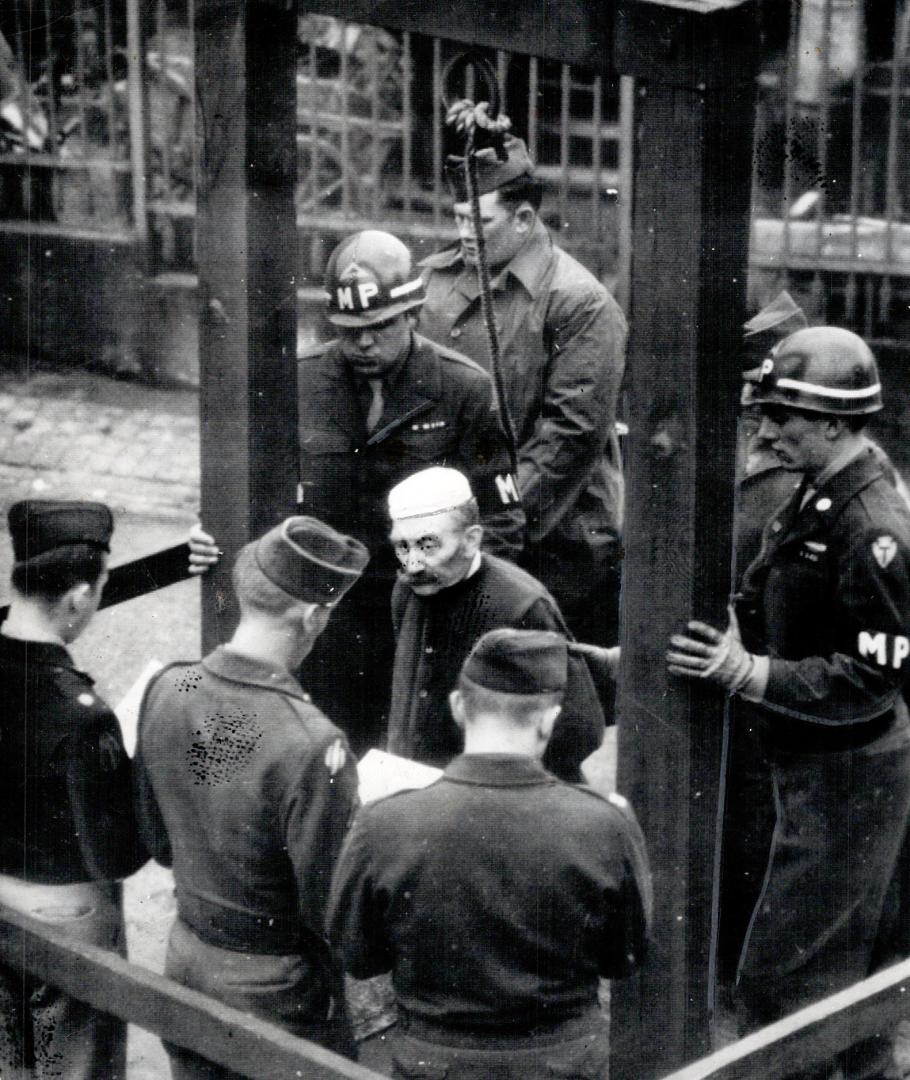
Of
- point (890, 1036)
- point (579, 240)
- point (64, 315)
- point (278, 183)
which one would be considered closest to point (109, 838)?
point (278, 183)

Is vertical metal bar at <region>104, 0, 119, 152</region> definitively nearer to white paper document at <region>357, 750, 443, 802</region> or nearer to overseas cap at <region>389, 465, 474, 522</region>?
overseas cap at <region>389, 465, 474, 522</region>

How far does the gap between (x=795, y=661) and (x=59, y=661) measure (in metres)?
1.61

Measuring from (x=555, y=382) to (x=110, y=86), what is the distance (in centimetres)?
569

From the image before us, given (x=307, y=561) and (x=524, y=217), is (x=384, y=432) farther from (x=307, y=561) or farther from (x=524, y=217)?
(x=307, y=561)

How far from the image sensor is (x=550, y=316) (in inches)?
225

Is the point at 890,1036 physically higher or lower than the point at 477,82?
lower

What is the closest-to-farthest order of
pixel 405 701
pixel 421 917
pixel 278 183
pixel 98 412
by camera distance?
1. pixel 421 917
2. pixel 278 183
3. pixel 405 701
4. pixel 98 412

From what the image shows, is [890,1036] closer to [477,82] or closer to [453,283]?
[453,283]

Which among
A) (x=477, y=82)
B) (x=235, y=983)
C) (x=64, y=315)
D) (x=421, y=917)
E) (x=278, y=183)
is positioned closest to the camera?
(x=421, y=917)

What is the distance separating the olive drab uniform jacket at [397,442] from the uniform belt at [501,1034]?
206cm

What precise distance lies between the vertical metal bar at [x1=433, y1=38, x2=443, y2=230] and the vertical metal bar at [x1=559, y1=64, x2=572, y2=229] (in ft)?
2.18

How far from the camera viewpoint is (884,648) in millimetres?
3807

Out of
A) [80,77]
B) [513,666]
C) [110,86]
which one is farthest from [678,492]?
[80,77]

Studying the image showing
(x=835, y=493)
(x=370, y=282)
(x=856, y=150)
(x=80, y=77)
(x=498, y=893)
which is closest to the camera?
(x=498, y=893)
